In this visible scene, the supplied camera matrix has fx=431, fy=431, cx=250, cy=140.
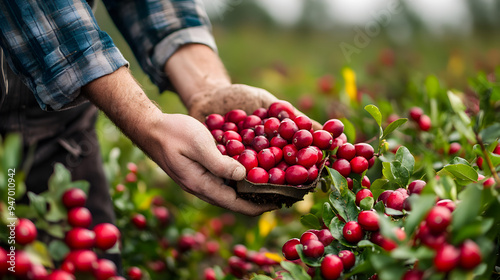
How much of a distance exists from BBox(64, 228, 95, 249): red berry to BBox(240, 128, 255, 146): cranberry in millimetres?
775

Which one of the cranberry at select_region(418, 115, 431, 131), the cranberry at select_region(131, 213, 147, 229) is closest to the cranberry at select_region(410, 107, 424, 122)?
the cranberry at select_region(418, 115, 431, 131)

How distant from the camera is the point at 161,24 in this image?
2133 millimetres

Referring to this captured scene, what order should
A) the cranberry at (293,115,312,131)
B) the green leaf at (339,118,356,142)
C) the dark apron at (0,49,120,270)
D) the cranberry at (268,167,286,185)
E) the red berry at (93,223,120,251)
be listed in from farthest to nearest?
the dark apron at (0,49,120,270), the green leaf at (339,118,356,142), the cranberry at (293,115,312,131), the cranberry at (268,167,286,185), the red berry at (93,223,120,251)

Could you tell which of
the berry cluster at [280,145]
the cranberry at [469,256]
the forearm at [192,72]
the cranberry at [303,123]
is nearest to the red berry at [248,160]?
the berry cluster at [280,145]

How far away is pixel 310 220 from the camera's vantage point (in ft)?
4.50

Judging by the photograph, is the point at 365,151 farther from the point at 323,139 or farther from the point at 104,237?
the point at 104,237

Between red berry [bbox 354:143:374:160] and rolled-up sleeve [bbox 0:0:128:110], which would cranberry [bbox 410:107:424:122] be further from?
rolled-up sleeve [bbox 0:0:128:110]

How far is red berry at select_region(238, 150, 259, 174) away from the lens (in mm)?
1488

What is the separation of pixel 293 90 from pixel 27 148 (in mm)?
2525

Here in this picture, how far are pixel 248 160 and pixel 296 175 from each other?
18 cm

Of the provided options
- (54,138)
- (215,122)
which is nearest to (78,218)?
(215,122)

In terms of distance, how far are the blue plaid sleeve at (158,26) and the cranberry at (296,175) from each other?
100cm

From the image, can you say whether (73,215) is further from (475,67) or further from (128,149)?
(475,67)

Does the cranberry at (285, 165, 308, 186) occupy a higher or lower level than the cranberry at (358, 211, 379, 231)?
lower
